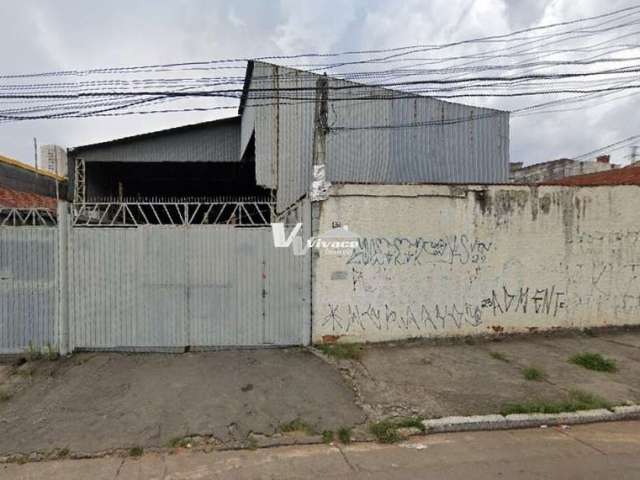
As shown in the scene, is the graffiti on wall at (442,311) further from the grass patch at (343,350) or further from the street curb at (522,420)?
the street curb at (522,420)

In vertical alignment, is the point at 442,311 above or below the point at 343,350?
above

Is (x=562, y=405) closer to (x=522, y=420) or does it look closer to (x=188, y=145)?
(x=522, y=420)

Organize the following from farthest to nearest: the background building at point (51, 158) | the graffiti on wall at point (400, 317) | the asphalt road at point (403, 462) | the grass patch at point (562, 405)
Result: the background building at point (51, 158)
the graffiti on wall at point (400, 317)
the grass patch at point (562, 405)
the asphalt road at point (403, 462)

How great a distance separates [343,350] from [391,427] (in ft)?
7.49

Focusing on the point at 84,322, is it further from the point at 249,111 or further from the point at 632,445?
the point at 632,445

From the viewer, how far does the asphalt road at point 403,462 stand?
3311mm

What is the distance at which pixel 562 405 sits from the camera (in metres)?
4.50

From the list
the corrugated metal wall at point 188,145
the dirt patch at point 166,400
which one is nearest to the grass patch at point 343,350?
the dirt patch at point 166,400

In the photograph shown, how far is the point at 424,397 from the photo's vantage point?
15.7 feet

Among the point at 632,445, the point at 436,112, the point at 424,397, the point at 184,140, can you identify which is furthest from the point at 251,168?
the point at 632,445

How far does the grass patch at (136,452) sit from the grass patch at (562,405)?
3666 mm

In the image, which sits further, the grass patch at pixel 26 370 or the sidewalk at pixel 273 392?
the grass patch at pixel 26 370

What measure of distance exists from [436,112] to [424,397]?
804 centimetres

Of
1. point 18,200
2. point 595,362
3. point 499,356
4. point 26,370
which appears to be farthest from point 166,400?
point 18,200
